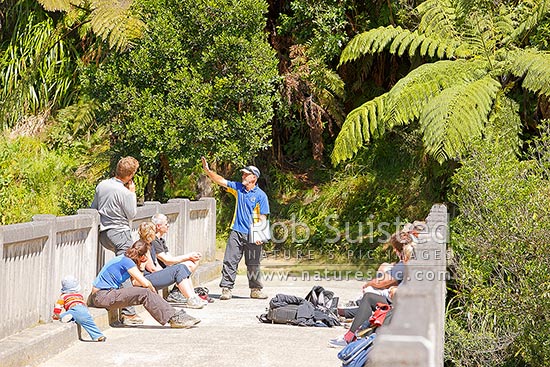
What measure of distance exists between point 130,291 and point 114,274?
0.34m

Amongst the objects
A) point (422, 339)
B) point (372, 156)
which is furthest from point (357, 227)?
point (422, 339)

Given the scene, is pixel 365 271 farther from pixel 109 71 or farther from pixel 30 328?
pixel 30 328

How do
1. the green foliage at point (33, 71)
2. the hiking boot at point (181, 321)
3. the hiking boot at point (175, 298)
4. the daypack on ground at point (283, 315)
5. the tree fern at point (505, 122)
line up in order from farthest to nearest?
the green foliage at point (33, 71) < the tree fern at point (505, 122) < the hiking boot at point (175, 298) < the daypack on ground at point (283, 315) < the hiking boot at point (181, 321)

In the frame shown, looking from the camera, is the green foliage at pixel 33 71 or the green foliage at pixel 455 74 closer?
the green foliage at pixel 455 74

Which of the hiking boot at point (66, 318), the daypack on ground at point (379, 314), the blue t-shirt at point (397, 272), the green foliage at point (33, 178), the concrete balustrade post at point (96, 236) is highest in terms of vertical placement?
the green foliage at point (33, 178)

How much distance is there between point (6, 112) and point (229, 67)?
26.6 feet

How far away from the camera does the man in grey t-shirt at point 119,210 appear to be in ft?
33.2

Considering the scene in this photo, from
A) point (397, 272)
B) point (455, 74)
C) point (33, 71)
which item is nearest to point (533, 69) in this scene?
point (455, 74)

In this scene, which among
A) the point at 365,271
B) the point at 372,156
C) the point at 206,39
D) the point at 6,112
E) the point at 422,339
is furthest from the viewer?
the point at 6,112

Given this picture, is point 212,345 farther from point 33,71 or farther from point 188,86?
point 33,71

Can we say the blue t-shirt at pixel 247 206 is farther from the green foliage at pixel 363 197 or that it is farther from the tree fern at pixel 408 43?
the green foliage at pixel 363 197

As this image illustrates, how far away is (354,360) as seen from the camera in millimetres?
7559

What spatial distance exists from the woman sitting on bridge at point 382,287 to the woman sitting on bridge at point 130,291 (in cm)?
176

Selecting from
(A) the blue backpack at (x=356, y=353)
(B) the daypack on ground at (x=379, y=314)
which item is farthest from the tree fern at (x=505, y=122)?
(A) the blue backpack at (x=356, y=353)
